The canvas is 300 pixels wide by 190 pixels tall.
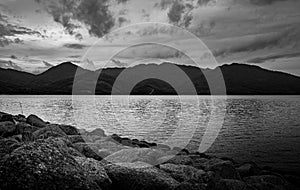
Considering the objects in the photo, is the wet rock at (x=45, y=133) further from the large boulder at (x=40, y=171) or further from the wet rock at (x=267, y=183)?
the wet rock at (x=267, y=183)

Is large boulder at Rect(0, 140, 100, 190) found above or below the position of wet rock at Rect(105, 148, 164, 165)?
above

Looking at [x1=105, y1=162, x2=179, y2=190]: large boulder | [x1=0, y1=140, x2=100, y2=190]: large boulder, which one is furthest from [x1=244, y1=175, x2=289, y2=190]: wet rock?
[x1=0, y1=140, x2=100, y2=190]: large boulder

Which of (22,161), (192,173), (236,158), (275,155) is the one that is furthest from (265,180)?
(275,155)

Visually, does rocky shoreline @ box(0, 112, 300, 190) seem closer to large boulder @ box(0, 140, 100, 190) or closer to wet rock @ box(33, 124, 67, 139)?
large boulder @ box(0, 140, 100, 190)

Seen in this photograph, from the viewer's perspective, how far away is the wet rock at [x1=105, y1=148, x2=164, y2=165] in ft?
39.6

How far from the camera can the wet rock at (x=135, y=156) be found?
12.1m

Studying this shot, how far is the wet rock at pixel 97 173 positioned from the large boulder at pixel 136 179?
0.44 metres

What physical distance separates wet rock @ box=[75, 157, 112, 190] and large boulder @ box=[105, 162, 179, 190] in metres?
0.44

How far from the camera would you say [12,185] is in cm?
694

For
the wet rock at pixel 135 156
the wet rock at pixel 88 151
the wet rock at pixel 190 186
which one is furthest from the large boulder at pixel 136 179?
the wet rock at pixel 88 151

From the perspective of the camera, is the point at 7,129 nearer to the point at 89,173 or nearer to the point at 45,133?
the point at 45,133

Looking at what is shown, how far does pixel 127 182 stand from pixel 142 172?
58 cm

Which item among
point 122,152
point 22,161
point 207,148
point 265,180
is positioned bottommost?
point 207,148

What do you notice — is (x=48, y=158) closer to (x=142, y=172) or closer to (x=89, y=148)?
(x=142, y=172)
